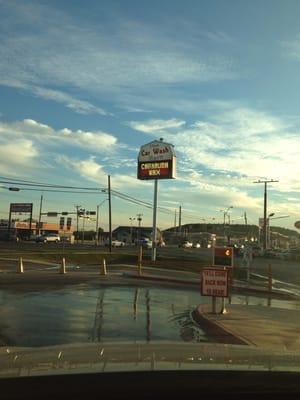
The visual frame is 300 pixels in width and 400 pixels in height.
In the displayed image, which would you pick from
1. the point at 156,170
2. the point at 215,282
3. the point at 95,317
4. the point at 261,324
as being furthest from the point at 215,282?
the point at 156,170

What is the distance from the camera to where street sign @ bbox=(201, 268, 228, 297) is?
15.1m

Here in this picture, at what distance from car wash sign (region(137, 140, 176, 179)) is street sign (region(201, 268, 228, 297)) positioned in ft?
108

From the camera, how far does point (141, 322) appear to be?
13961mm

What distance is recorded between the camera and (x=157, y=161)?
49.0 metres

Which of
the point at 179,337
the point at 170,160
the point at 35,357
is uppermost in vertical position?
the point at 170,160

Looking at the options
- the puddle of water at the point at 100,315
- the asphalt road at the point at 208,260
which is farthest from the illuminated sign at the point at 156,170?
the puddle of water at the point at 100,315

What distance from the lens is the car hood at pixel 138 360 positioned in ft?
10.9

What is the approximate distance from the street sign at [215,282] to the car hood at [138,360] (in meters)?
10.4

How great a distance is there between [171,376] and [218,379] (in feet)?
0.78

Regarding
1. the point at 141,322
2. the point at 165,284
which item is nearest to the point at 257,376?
the point at 141,322

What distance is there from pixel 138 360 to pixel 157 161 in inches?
1791

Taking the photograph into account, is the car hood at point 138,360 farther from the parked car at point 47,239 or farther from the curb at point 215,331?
the parked car at point 47,239

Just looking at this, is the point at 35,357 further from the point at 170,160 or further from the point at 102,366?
the point at 170,160

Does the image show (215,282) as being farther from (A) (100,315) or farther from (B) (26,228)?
(B) (26,228)
